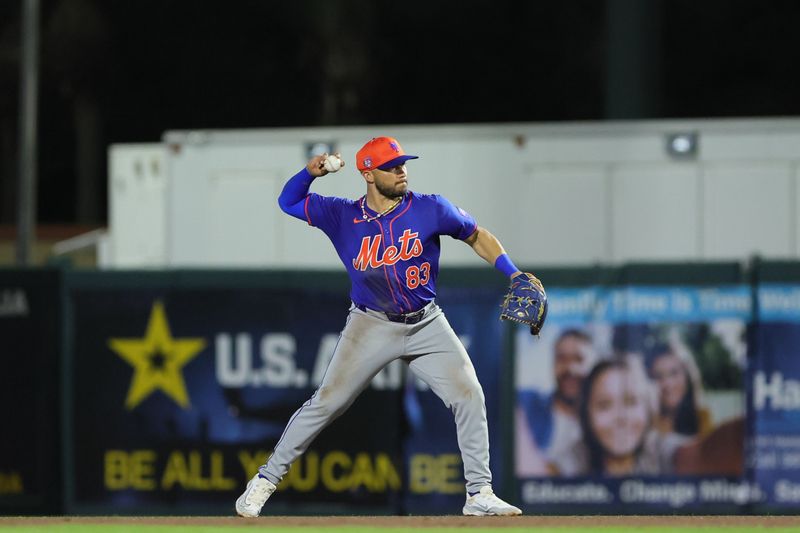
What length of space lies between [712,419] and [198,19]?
3092 centimetres

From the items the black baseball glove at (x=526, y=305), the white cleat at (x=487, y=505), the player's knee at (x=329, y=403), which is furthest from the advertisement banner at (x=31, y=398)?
the black baseball glove at (x=526, y=305)

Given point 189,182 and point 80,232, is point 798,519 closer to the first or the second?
point 189,182

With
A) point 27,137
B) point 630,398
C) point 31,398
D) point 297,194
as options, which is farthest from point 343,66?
point 297,194

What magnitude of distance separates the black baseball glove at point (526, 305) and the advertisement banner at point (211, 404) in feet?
14.2

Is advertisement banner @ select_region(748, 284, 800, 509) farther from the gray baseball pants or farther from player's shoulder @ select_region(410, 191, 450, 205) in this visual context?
player's shoulder @ select_region(410, 191, 450, 205)

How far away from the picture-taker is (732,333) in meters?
13.0

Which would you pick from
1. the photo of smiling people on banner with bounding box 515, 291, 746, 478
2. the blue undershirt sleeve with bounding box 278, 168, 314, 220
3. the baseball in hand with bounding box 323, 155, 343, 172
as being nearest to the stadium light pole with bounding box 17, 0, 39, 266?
the photo of smiling people on banner with bounding box 515, 291, 746, 478

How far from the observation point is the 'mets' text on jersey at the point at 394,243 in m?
8.70

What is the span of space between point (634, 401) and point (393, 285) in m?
4.66

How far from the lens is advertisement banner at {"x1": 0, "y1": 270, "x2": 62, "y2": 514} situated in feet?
44.9

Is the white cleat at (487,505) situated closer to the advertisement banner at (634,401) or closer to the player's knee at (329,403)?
the player's knee at (329,403)

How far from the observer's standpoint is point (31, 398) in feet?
45.1

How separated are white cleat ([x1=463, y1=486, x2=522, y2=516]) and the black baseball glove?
0.87 meters

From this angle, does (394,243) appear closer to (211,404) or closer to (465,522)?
(465,522)
